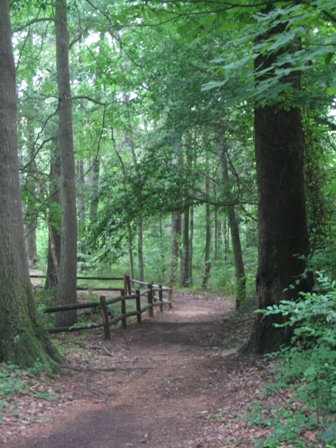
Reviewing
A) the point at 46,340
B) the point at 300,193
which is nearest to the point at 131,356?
the point at 46,340

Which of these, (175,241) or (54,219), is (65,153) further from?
(175,241)

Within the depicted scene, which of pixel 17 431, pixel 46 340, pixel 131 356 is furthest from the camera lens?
pixel 131 356

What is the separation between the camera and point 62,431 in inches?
210

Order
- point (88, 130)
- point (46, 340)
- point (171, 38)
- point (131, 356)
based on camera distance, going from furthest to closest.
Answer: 1. point (88, 130)
2. point (171, 38)
3. point (131, 356)
4. point (46, 340)

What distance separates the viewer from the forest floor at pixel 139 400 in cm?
503

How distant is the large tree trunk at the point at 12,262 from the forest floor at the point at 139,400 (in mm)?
512

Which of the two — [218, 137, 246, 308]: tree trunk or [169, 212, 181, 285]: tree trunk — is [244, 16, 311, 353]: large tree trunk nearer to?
[218, 137, 246, 308]: tree trunk

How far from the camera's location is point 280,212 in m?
7.55

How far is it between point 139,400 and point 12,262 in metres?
2.78

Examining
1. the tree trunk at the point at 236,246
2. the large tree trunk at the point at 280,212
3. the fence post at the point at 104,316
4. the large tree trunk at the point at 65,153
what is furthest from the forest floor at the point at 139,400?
the tree trunk at the point at 236,246

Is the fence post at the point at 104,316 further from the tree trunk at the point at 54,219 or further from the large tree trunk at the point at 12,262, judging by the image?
the tree trunk at the point at 54,219

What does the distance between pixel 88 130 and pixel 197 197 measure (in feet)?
20.2

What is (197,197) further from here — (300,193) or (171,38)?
(300,193)

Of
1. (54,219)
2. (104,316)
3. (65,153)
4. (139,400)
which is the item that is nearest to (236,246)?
(54,219)
